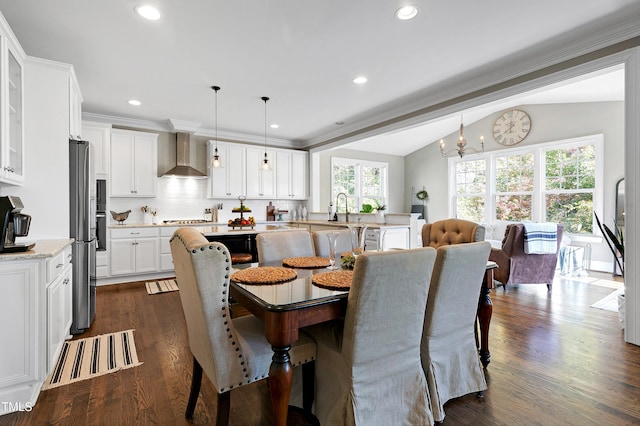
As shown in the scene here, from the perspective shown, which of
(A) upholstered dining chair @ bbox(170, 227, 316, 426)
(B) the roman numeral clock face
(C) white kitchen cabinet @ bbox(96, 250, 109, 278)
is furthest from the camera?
(B) the roman numeral clock face

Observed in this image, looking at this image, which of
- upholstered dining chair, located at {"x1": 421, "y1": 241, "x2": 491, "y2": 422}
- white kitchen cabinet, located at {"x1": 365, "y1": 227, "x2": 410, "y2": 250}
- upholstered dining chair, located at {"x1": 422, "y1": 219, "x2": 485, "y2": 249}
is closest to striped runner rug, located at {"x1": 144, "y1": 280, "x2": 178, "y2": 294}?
white kitchen cabinet, located at {"x1": 365, "y1": 227, "x2": 410, "y2": 250}

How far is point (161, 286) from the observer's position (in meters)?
4.71

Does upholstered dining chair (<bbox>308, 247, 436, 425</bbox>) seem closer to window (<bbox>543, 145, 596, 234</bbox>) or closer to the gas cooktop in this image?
the gas cooktop

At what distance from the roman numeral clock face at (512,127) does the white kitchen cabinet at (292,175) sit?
422 centimetres

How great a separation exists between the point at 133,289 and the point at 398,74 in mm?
4483

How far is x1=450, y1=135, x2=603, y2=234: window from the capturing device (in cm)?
581

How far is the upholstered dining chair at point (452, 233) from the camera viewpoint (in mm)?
2531

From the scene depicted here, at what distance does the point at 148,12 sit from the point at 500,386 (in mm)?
3593

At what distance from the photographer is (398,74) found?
357 centimetres

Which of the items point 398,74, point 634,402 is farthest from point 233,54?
point 634,402

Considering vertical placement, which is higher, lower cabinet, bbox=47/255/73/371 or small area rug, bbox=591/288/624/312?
lower cabinet, bbox=47/255/73/371

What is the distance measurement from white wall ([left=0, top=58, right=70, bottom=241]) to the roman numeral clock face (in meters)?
7.44

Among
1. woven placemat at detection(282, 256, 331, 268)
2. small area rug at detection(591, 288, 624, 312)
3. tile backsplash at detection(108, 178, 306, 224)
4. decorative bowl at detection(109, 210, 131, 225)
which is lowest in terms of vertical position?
small area rug at detection(591, 288, 624, 312)

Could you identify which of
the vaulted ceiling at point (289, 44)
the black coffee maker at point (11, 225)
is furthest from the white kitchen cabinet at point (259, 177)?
the black coffee maker at point (11, 225)
